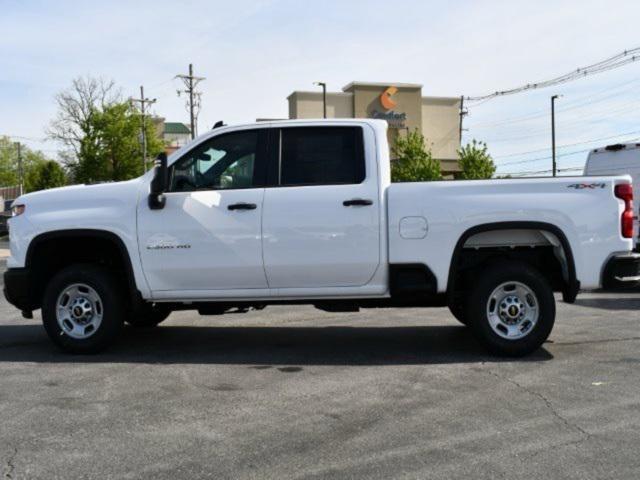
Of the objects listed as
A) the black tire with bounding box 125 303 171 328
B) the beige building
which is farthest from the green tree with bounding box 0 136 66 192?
the black tire with bounding box 125 303 171 328

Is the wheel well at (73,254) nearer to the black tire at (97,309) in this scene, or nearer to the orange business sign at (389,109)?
the black tire at (97,309)

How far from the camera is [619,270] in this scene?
6.09 meters

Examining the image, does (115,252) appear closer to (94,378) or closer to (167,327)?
(94,378)

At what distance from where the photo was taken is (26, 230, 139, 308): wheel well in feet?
21.0

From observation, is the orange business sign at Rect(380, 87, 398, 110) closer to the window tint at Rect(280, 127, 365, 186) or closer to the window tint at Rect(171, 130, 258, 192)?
the window tint at Rect(280, 127, 365, 186)

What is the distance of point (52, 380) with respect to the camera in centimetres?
562

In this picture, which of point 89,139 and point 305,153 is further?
point 89,139

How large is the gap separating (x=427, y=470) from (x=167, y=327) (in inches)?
214

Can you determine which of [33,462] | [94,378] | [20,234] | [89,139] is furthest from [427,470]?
[89,139]

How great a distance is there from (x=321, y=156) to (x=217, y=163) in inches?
40.3

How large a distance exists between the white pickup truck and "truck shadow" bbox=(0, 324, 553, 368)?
0.38 m

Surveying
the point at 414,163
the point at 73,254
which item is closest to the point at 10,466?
the point at 73,254

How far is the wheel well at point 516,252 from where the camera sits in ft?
20.0

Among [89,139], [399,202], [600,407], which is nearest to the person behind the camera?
[600,407]
